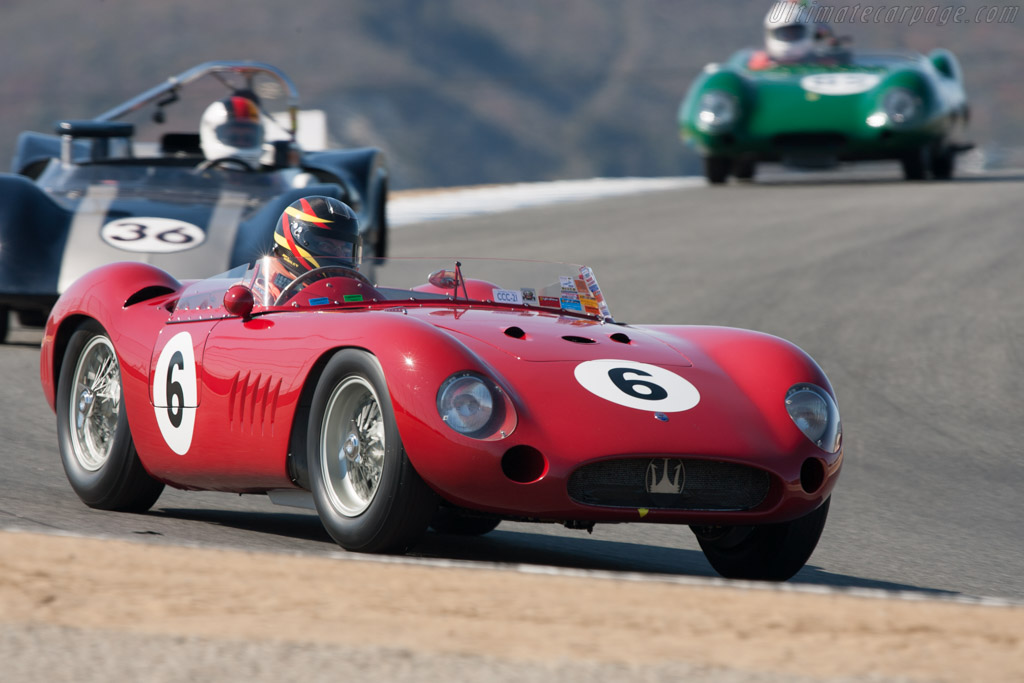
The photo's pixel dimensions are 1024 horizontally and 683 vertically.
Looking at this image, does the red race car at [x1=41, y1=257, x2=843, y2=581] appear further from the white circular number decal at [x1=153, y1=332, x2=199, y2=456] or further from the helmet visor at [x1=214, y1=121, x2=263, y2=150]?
the helmet visor at [x1=214, y1=121, x2=263, y2=150]

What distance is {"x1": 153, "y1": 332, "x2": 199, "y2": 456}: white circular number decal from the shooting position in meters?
5.14

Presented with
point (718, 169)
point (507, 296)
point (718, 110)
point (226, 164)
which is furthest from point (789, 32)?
point (507, 296)

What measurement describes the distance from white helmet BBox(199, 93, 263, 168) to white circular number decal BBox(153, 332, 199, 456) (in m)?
6.14

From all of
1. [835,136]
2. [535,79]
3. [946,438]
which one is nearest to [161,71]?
[535,79]

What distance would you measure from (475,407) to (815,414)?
3.65 feet

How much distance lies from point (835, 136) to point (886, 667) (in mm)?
15216

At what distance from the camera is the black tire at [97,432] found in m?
5.49

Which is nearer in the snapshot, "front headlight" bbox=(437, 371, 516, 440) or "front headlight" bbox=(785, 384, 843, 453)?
"front headlight" bbox=(437, 371, 516, 440)

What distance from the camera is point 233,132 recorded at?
455 inches

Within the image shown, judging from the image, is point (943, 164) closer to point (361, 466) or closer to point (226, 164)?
point (226, 164)

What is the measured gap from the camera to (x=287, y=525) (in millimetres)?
5473

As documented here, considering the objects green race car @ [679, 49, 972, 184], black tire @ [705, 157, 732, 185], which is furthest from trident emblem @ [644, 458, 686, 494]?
black tire @ [705, 157, 732, 185]

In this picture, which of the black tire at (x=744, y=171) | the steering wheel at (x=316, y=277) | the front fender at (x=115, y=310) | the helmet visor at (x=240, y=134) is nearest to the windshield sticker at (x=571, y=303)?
the steering wheel at (x=316, y=277)

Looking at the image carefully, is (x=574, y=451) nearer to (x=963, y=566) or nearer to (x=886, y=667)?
(x=886, y=667)
